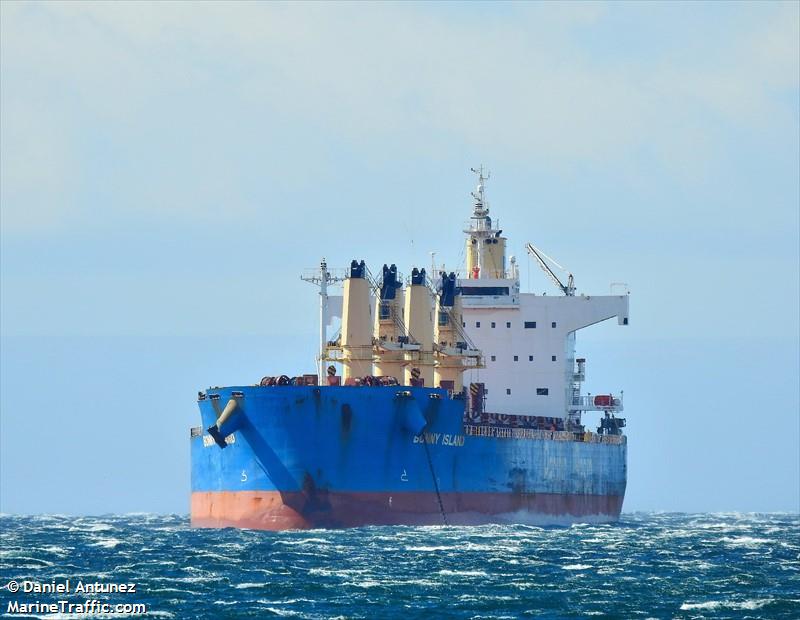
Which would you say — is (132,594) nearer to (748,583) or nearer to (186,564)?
(186,564)

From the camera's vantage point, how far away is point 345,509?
57594 millimetres

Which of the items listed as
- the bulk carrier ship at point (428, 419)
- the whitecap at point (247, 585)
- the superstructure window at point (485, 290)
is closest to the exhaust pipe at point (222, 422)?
the bulk carrier ship at point (428, 419)

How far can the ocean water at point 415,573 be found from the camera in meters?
37.2

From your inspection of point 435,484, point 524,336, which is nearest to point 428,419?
point 435,484

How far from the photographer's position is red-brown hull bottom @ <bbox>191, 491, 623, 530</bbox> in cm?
5744

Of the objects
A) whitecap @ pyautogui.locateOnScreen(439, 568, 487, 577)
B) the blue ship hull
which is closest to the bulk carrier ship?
the blue ship hull

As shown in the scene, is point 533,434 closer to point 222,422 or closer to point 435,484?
point 435,484

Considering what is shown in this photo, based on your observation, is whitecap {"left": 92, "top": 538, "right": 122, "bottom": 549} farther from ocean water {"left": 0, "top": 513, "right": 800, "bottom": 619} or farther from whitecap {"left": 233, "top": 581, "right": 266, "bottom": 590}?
whitecap {"left": 233, "top": 581, "right": 266, "bottom": 590}

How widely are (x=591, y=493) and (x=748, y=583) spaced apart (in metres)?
33.6

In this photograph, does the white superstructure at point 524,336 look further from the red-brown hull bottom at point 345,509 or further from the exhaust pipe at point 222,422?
the exhaust pipe at point 222,422

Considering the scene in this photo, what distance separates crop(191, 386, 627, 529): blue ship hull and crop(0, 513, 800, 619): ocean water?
3.99ft

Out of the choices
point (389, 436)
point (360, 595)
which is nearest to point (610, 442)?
point (389, 436)

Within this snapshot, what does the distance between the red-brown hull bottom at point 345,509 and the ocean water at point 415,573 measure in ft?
2.72

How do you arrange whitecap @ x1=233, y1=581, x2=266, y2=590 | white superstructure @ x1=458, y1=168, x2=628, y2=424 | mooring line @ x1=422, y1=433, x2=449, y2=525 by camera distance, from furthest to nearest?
white superstructure @ x1=458, y1=168, x2=628, y2=424, mooring line @ x1=422, y1=433, x2=449, y2=525, whitecap @ x1=233, y1=581, x2=266, y2=590
